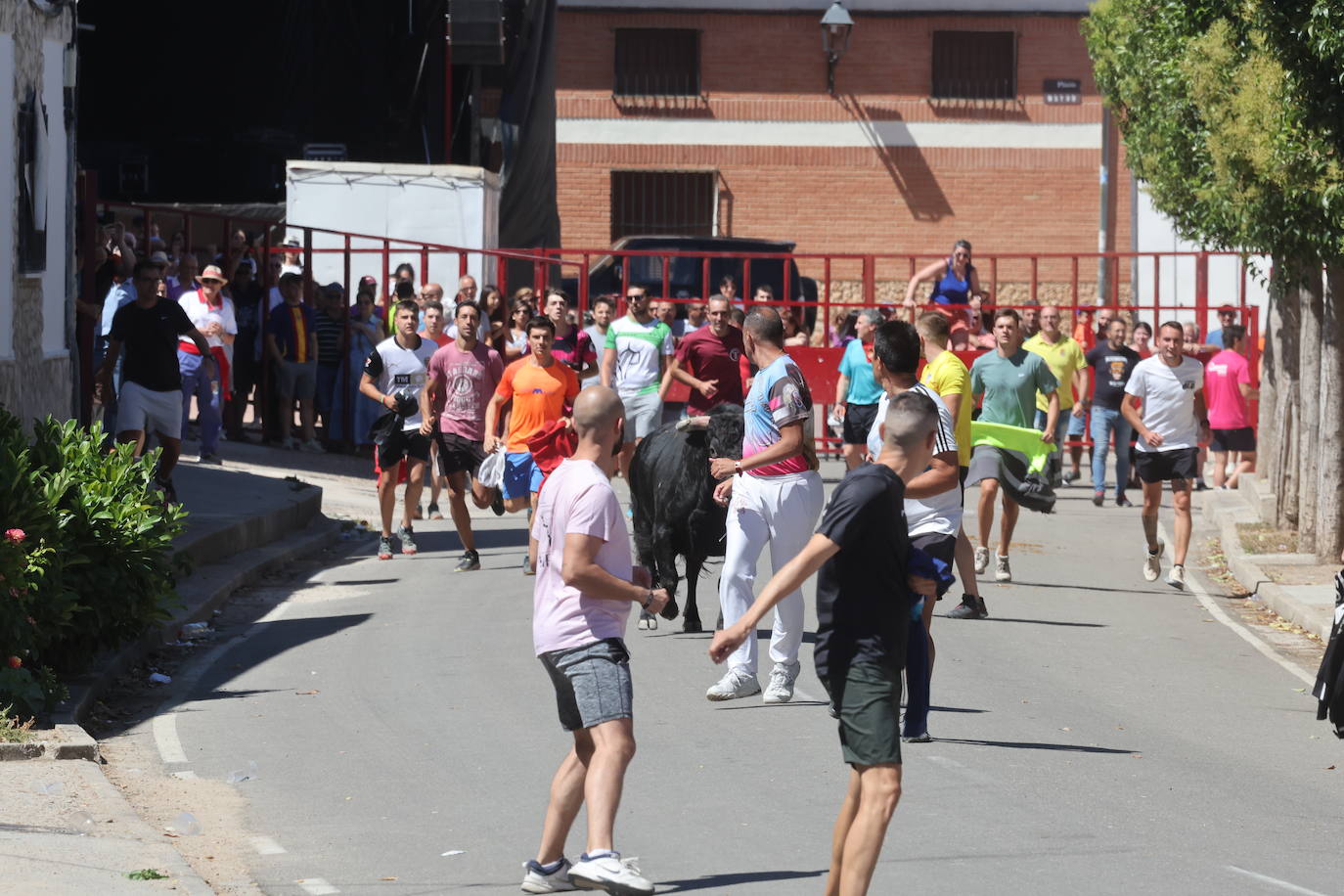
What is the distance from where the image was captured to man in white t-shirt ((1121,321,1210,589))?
15.7 meters

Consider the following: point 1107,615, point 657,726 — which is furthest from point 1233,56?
point 657,726

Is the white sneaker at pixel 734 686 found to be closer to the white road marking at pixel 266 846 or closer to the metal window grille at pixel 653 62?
the white road marking at pixel 266 846

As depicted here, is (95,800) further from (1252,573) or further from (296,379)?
(296,379)

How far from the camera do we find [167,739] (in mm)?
9703

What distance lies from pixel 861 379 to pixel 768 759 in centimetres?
879

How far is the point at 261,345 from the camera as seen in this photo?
72.9ft

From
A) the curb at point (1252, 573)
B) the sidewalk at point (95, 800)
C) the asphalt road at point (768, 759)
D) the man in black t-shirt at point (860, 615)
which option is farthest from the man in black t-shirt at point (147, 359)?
the man in black t-shirt at point (860, 615)

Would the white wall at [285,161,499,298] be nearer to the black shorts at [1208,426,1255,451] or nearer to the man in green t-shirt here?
the black shorts at [1208,426,1255,451]

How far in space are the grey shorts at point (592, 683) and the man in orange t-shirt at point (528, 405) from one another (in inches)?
311

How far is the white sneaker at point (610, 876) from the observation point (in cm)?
657

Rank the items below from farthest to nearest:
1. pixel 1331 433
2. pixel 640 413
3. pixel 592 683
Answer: pixel 640 413, pixel 1331 433, pixel 592 683

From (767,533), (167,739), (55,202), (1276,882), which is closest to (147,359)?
(55,202)

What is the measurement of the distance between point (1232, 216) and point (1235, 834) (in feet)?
33.3

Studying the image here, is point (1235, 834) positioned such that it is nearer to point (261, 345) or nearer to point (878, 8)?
point (261, 345)
